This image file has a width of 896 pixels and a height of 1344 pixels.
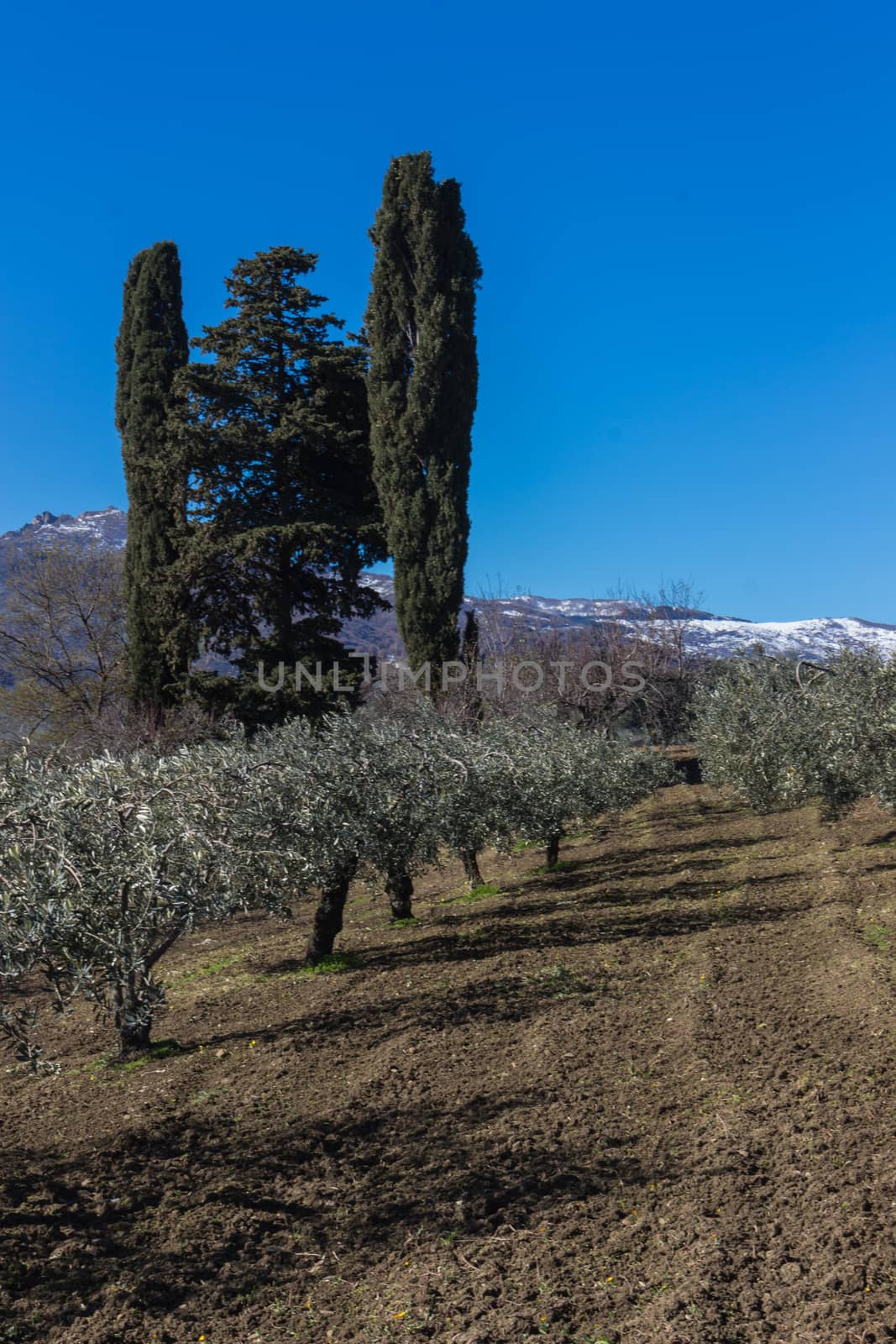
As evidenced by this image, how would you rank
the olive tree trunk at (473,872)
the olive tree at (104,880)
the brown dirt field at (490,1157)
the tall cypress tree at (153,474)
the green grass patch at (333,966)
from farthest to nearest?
1. the tall cypress tree at (153,474)
2. the olive tree trunk at (473,872)
3. the green grass patch at (333,966)
4. the olive tree at (104,880)
5. the brown dirt field at (490,1157)

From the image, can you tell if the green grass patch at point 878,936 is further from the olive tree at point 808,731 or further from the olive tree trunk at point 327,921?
the olive tree trunk at point 327,921

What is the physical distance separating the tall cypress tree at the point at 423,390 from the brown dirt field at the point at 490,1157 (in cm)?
1325

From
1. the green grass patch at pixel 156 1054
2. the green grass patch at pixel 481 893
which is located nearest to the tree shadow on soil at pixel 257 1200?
the green grass patch at pixel 156 1054

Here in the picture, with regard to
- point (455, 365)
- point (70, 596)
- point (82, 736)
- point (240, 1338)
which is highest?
point (455, 365)

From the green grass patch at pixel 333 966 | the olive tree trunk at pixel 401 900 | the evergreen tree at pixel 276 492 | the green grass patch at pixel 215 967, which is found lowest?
the green grass patch at pixel 215 967

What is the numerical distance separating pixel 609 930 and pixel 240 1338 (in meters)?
7.53

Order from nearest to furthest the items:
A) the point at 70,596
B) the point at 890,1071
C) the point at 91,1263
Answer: the point at 91,1263 < the point at 890,1071 < the point at 70,596

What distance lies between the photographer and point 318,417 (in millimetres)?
24422

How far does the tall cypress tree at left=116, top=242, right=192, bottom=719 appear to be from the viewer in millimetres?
25297

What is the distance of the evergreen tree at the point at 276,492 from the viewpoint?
960 inches

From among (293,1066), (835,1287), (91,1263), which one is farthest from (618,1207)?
(293,1066)

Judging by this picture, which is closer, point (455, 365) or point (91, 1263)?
point (91, 1263)

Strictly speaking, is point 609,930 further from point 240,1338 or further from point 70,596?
point 70,596

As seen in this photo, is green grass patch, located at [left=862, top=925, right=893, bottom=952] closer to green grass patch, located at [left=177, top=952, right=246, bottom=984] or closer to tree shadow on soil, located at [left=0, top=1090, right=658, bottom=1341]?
tree shadow on soil, located at [left=0, top=1090, right=658, bottom=1341]
